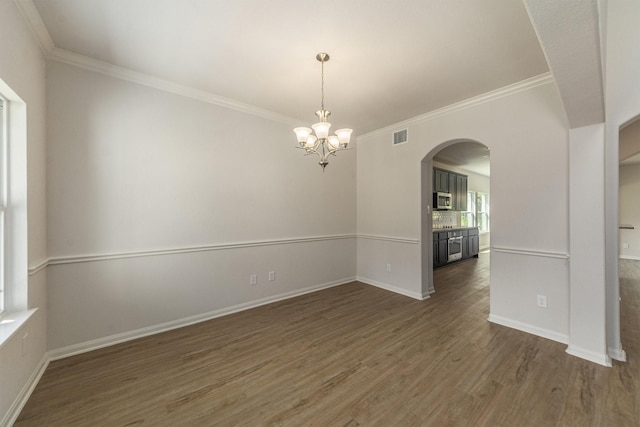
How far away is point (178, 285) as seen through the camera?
9.73 feet

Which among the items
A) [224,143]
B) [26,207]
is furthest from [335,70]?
[26,207]

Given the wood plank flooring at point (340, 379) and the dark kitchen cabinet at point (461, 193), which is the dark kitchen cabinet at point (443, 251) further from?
the wood plank flooring at point (340, 379)

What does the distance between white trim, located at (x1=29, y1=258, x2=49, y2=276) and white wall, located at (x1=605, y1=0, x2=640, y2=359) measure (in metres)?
4.87

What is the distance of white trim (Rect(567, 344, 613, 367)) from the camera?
221 centimetres

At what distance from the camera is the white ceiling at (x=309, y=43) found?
1816 mm

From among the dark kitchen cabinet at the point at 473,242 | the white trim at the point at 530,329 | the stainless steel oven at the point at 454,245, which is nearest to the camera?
the white trim at the point at 530,329

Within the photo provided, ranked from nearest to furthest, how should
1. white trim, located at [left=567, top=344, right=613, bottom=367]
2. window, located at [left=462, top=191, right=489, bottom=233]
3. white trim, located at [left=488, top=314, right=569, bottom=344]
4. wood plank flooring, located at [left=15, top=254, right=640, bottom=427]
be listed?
wood plank flooring, located at [left=15, top=254, right=640, bottom=427] → white trim, located at [left=567, top=344, right=613, bottom=367] → white trim, located at [left=488, top=314, right=569, bottom=344] → window, located at [left=462, top=191, right=489, bottom=233]

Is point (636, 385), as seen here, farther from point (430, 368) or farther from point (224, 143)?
point (224, 143)

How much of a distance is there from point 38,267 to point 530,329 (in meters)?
4.76

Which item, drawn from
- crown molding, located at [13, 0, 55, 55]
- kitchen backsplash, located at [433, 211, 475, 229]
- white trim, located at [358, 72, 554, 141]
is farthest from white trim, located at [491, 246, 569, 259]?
crown molding, located at [13, 0, 55, 55]

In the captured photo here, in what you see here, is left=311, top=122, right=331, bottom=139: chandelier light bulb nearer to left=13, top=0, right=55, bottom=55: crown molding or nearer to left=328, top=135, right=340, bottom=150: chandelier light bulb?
left=328, top=135, right=340, bottom=150: chandelier light bulb

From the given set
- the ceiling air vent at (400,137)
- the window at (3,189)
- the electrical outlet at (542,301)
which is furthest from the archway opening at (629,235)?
the window at (3,189)

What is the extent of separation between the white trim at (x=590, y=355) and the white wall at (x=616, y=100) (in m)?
0.17

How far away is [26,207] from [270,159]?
8.11 feet
